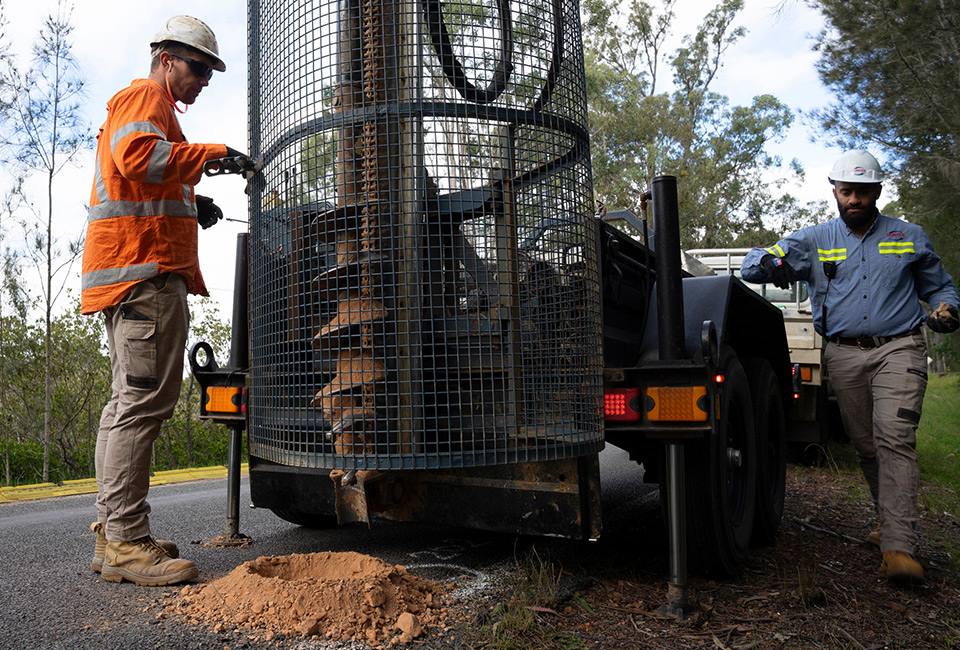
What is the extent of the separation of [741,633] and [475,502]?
112 centimetres

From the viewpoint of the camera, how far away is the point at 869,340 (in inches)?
153

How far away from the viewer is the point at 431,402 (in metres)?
2.50

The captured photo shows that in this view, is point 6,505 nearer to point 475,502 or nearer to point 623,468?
point 475,502

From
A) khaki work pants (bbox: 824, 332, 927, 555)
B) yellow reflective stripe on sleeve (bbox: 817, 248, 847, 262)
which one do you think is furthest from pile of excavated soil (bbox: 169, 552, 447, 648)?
yellow reflective stripe on sleeve (bbox: 817, 248, 847, 262)

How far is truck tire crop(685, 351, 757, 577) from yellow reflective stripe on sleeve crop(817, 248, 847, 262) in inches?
36.9

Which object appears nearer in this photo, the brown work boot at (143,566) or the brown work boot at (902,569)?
the brown work boot at (143,566)

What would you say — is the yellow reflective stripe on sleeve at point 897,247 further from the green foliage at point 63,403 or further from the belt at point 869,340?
the green foliage at point 63,403

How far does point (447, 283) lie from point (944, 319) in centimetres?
270

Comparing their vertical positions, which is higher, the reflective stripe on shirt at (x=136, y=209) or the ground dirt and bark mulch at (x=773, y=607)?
the reflective stripe on shirt at (x=136, y=209)

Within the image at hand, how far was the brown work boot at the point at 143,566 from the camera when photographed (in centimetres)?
305

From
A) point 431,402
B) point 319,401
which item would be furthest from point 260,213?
point 431,402

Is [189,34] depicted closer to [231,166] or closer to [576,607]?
[231,166]

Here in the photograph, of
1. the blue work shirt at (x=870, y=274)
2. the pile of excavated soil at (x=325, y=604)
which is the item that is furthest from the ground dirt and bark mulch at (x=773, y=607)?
the blue work shirt at (x=870, y=274)

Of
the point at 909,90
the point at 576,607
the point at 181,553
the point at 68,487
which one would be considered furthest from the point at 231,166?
the point at 909,90
